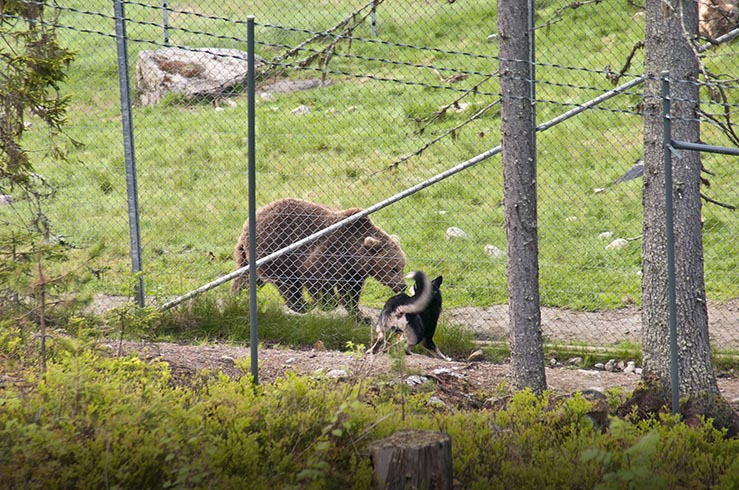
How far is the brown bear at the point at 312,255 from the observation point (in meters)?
8.84

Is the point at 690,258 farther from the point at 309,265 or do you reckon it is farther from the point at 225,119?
the point at 225,119

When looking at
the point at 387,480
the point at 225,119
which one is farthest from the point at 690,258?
the point at 225,119

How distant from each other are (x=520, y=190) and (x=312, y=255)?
343 centimetres

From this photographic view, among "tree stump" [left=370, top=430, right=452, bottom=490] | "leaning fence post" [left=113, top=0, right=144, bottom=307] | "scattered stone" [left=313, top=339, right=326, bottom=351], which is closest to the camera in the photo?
"tree stump" [left=370, top=430, right=452, bottom=490]

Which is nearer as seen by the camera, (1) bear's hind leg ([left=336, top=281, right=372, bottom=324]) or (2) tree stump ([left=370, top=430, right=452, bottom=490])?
(2) tree stump ([left=370, top=430, right=452, bottom=490])

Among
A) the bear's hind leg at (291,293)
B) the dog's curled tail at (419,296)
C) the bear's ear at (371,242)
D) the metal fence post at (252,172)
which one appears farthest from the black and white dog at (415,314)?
the metal fence post at (252,172)

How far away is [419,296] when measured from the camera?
25.2 ft

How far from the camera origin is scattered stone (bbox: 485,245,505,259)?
389 inches

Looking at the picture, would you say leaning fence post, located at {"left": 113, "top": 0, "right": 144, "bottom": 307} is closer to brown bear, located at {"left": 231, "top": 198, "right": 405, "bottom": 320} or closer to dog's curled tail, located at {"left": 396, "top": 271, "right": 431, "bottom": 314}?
brown bear, located at {"left": 231, "top": 198, "right": 405, "bottom": 320}

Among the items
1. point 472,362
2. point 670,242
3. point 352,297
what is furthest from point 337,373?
point 670,242

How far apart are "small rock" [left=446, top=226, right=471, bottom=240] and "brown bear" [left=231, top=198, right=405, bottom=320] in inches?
63.2

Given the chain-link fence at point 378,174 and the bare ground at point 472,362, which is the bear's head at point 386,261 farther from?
the bare ground at point 472,362

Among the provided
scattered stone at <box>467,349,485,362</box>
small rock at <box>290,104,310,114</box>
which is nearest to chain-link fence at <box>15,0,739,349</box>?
small rock at <box>290,104,310,114</box>

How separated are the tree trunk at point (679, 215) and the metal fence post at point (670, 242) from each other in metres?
0.28
